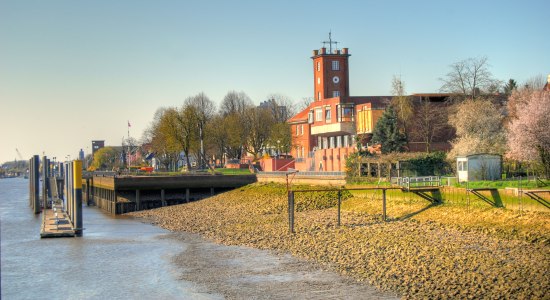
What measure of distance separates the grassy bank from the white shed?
204 inches

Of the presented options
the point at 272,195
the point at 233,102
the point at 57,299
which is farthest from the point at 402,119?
the point at 233,102

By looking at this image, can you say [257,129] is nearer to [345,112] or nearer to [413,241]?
[345,112]

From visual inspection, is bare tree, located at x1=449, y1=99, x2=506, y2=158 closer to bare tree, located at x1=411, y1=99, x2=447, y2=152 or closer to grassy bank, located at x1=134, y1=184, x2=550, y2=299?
bare tree, located at x1=411, y1=99, x2=447, y2=152

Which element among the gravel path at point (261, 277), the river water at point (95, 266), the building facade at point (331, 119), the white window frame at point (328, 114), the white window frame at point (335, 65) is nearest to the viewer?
the gravel path at point (261, 277)

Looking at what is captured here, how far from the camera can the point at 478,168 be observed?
45750 millimetres

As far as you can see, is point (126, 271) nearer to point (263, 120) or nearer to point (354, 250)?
point (354, 250)

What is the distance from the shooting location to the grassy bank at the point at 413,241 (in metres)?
24.7

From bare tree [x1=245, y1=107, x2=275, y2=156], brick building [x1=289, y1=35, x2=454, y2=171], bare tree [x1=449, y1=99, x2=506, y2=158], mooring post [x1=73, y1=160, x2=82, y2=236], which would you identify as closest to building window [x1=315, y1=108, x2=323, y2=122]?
brick building [x1=289, y1=35, x2=454, y2=171]

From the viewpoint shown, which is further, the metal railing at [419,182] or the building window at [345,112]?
the building window at [345,112]

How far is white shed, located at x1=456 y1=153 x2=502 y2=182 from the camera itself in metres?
45.6

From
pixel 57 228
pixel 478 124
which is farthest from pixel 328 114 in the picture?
pixel 57 228

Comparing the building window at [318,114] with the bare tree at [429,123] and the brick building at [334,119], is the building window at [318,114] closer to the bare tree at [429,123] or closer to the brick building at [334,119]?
the brick building at [334,119]

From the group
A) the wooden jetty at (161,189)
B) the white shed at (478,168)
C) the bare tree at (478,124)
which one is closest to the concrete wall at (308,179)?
the wooden jetty at (161,189)

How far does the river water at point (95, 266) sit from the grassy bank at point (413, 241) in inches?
190
